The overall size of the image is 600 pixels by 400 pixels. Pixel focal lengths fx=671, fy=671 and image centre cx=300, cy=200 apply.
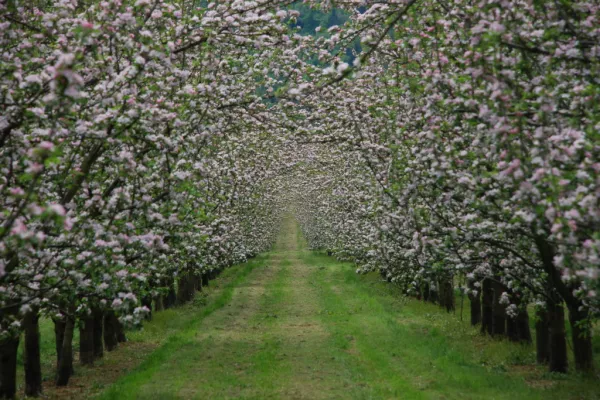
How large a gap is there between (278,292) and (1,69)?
31851mm

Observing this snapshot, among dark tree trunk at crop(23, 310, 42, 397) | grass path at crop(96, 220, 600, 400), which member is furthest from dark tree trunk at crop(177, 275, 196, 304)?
dark tree trunk at crop(23, 310, 42, 397)

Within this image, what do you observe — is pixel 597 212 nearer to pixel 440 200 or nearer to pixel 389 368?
pixel 440 200

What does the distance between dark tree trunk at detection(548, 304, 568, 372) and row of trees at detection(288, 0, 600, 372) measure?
3 centimetres

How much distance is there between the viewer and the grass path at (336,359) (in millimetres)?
16250

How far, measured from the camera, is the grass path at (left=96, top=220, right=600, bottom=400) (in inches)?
640

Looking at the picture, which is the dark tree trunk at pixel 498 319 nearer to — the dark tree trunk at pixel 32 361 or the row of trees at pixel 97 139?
the row of trees at pixel 97 139

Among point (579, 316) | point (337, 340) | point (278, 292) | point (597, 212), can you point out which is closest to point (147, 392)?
point (337, 340)

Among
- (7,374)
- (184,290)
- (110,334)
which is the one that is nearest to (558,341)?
→ (7,374)

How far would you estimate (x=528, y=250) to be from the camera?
1558cm

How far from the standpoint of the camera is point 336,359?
2041cm

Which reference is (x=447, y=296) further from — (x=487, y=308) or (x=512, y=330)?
(x=512, y=330)

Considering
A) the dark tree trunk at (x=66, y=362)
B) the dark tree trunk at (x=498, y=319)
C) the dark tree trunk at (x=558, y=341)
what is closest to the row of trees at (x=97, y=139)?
the dark tree trunk at (x=66, y=362)

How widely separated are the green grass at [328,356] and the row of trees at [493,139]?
1625 millimetres

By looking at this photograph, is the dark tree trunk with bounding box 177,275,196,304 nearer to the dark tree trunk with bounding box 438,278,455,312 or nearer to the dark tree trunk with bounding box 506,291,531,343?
the dark tree trunk with bounding box 438,278,455,312
